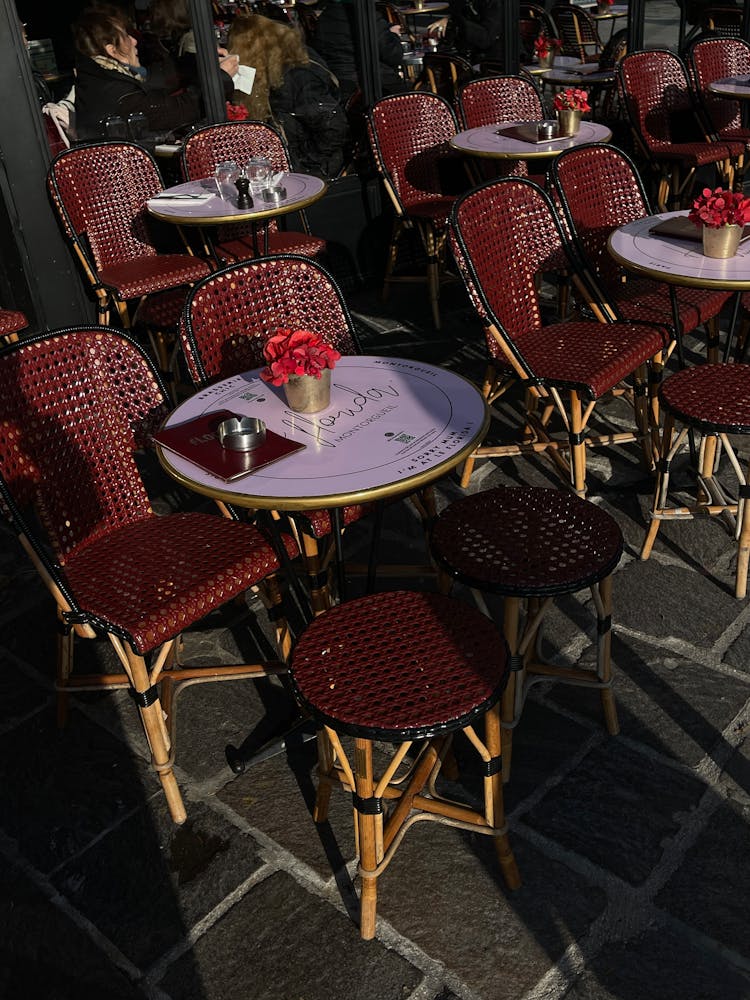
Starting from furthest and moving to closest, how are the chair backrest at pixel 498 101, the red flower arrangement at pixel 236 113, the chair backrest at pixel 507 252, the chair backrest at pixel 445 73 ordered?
the chair backrest at pixel 445 73 < the chair backrest at pixel 498 101 < the red flower arrangement at pixel 236 113 < the chair backrest at pixel 507 252

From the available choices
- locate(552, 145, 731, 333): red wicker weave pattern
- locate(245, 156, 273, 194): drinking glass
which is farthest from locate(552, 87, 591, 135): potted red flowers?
locate(245, 156, 273, 194): drinking glass

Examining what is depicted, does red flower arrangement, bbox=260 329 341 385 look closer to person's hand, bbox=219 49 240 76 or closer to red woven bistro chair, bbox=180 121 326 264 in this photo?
red woven bistro chair, bbox=180 121 326 264

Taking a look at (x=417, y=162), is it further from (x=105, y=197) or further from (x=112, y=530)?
(x=112, y=530)

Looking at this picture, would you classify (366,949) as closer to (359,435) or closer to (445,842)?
(445,842)

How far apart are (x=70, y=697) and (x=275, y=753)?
753mm

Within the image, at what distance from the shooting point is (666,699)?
282cm

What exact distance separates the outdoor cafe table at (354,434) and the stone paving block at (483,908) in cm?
78

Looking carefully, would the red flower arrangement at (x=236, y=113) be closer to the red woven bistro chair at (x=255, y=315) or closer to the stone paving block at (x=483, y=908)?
the red woven bistro chair at (x=255, y=315)

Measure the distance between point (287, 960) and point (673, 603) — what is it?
1.72 metres

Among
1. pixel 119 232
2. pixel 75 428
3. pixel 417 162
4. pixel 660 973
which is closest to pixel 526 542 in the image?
pixel 660 973

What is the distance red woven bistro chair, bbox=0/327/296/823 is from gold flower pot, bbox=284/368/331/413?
0.39 metres

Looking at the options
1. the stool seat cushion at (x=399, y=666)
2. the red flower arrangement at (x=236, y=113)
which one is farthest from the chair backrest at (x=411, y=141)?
the stool seat cushion at (x=399, y=666)

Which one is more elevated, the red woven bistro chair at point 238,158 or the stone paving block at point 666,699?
the red woven bistro chair at point 238,158

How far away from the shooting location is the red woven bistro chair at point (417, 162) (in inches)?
222
